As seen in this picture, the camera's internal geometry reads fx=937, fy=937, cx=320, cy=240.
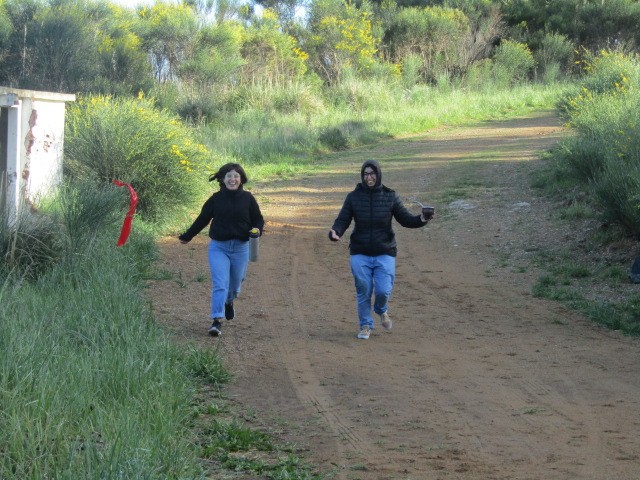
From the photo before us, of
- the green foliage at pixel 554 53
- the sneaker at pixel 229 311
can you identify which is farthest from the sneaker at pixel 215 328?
the green foliage at pixel 554 53

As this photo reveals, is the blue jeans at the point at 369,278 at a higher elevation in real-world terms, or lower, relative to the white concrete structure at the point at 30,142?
lower

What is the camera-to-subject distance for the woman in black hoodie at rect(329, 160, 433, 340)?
8.82 meters

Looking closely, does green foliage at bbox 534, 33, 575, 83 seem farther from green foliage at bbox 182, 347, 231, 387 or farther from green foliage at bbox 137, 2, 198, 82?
green foliage at bbox 182, 347, 231, 387

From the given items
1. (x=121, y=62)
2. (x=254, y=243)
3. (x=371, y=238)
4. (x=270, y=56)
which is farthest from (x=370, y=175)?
(x=270, y=56)

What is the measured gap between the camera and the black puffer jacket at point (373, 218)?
8828mm

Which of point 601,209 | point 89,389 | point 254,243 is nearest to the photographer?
point 89,389

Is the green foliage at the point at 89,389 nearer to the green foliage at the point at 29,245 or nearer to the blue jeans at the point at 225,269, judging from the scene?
the blue jeans at the point at 225,269

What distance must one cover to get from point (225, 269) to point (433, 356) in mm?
2137

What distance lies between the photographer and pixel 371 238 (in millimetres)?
8828

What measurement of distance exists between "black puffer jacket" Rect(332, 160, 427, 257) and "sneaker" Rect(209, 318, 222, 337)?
1.39m

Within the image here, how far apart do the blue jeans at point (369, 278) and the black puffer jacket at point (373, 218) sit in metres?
0.07

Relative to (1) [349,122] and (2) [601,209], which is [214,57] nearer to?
(1) [349,122]

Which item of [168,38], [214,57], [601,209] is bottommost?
[601,209]

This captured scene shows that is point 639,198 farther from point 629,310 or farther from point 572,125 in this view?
point 572,125
